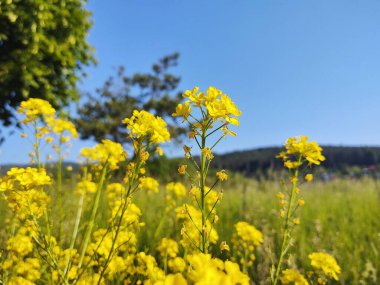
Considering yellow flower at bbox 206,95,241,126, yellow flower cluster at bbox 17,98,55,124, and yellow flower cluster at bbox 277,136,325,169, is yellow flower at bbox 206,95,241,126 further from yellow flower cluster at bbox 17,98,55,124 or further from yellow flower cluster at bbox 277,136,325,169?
yellow flower cluster at bbox 17,98,55,124

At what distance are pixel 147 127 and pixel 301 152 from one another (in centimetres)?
92

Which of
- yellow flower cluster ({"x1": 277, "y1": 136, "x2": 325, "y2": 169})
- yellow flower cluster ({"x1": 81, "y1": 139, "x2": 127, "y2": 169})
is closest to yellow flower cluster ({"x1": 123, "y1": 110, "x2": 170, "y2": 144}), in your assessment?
yellow flower cluster ({"x1": 81, "y1": 139, "x2": 127, "y2": 169})

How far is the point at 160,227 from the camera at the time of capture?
3.44m

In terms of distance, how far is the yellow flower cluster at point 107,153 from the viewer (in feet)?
7.56

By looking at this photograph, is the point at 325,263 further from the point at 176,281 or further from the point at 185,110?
the point at 176,281

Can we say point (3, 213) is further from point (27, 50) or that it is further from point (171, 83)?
point (171, 83)

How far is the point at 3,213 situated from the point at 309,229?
4.22 meters

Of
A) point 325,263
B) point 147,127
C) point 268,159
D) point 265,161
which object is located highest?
point 268,159

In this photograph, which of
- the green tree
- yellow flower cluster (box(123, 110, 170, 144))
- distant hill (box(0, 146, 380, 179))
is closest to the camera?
yellow flower cluster (box(123, 110, 170, 144))

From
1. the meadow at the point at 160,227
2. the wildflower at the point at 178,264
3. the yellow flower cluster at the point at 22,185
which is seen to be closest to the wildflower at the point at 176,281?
the meadow at the point at 160,227

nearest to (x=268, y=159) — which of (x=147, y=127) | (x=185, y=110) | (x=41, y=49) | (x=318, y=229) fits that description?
(x=41, y=49)

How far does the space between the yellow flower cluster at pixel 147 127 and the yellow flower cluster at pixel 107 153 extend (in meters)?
0.33

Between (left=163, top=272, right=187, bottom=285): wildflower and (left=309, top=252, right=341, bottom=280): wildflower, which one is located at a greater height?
(left=163, top=272, right=187, bottom=285): wildflower

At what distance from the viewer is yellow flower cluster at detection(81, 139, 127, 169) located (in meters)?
2.30
